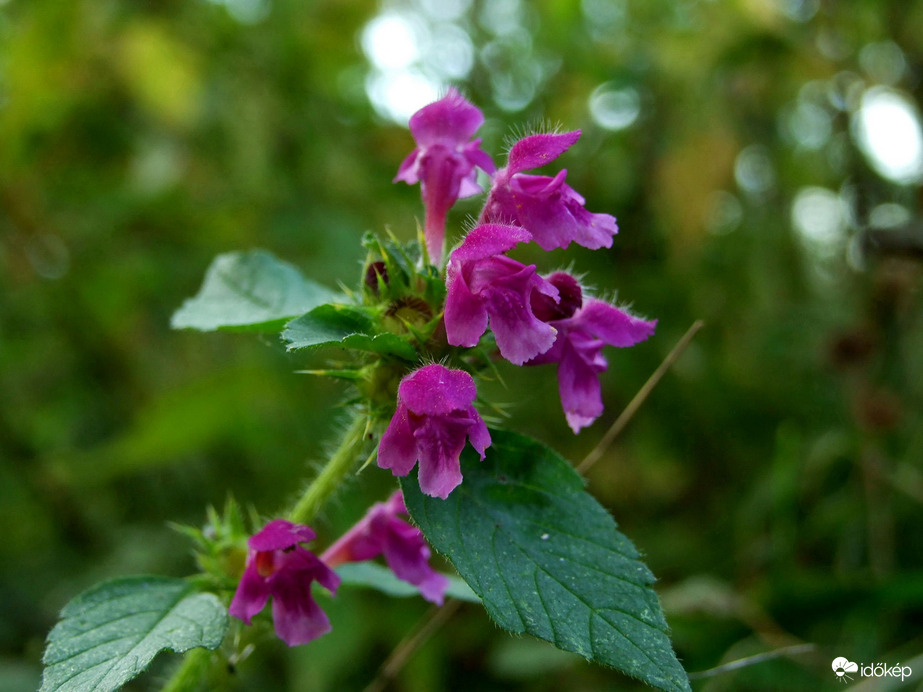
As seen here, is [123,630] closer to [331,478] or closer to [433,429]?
[331,478]

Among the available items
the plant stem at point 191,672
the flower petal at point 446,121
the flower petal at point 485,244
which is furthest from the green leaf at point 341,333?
the plant stem at point 191,672

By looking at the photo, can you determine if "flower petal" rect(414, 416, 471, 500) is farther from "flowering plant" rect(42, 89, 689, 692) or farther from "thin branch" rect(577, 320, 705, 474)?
"thin branch" rect(577, 320, 705, 474)

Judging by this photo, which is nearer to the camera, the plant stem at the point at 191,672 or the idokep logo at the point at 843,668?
the plant stem at the point at 191,672

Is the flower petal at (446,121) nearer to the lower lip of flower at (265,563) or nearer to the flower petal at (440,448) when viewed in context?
the flower petal at (440,448)

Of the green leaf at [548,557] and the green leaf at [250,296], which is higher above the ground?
the green leaf at [250,296]

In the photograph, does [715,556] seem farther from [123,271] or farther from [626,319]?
[123,271]

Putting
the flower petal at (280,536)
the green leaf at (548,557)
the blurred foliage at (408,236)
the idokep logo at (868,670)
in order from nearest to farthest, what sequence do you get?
the green leaf at (548,557), the flower petal at (280,536), the idokep logo at (868,670), the blurred foliage at (408,236)

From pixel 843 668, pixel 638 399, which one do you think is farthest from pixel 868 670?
pixel 638 399

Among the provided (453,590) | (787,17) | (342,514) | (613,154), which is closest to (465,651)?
(342,514)
